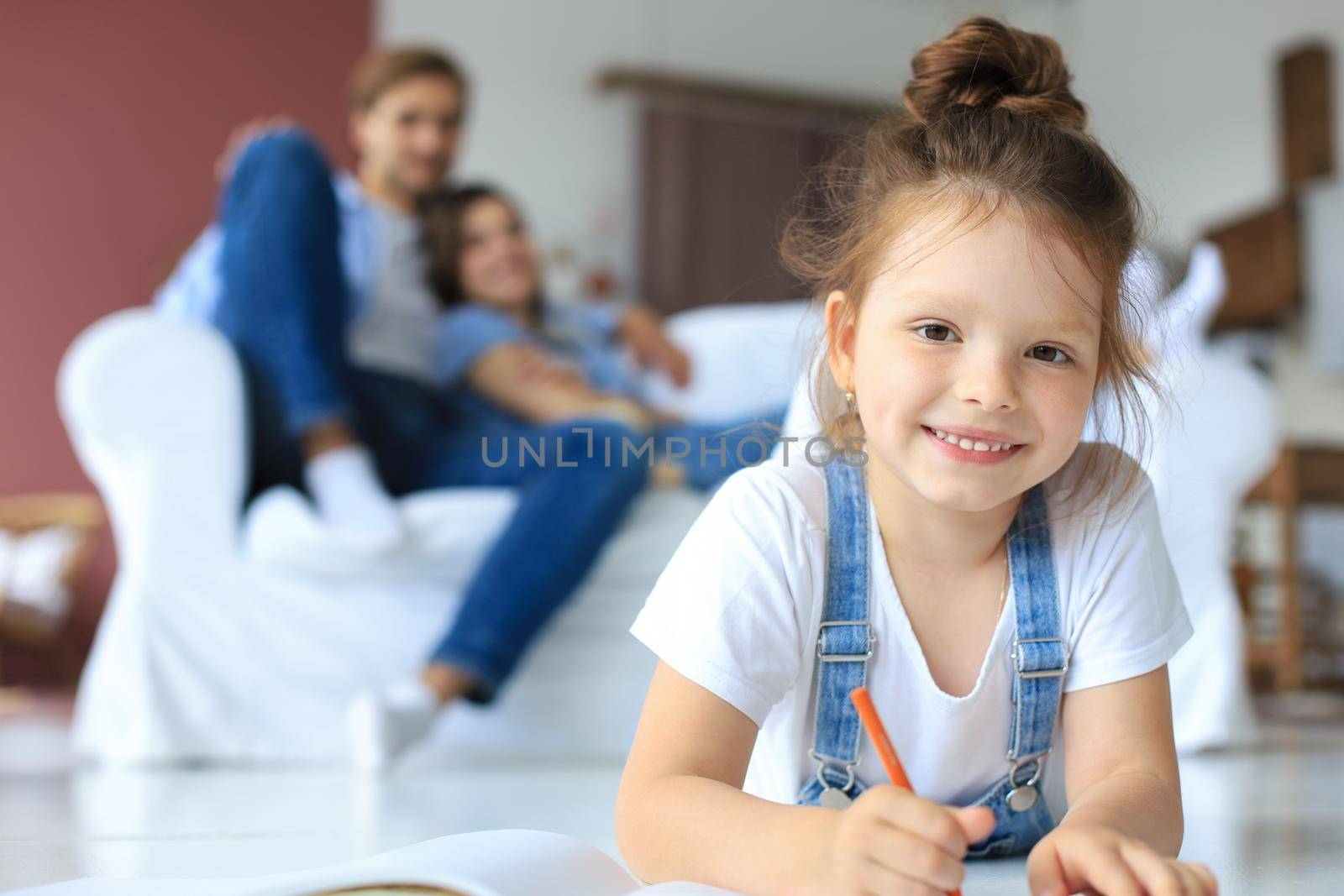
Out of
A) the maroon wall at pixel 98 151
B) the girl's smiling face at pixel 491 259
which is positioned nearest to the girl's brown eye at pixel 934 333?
the girl's smiling face at pixel 491 259

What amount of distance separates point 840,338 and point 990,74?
0.16m

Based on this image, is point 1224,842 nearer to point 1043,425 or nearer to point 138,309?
point 1043,425

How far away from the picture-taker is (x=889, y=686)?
0.65 m

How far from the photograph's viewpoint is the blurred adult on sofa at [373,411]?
1372 millimetres

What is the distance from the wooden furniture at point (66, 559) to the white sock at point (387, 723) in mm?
2175

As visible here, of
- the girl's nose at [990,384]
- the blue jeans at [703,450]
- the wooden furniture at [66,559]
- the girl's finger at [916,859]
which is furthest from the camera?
the wooden furniture at [66,559]

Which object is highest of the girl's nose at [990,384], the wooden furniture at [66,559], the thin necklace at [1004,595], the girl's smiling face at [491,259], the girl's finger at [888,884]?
the girl's smiling face at [491,259]

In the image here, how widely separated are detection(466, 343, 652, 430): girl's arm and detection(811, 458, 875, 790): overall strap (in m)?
1.00

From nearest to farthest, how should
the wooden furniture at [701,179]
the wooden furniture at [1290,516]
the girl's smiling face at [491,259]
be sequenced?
the girl's smiling face at [491,259], the wooden furniture at [1290,516], the wooden furniture at [701,179]

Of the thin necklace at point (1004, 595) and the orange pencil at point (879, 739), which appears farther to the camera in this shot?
the thin necklace at point (1004, 595)

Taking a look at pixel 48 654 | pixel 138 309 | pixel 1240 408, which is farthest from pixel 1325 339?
pixel 48 654

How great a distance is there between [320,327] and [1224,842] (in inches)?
44.2

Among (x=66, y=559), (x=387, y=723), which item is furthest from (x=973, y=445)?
(x=66, y=559)

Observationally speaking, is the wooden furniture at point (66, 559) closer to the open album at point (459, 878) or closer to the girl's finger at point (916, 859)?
the open album at point (459, 878)
